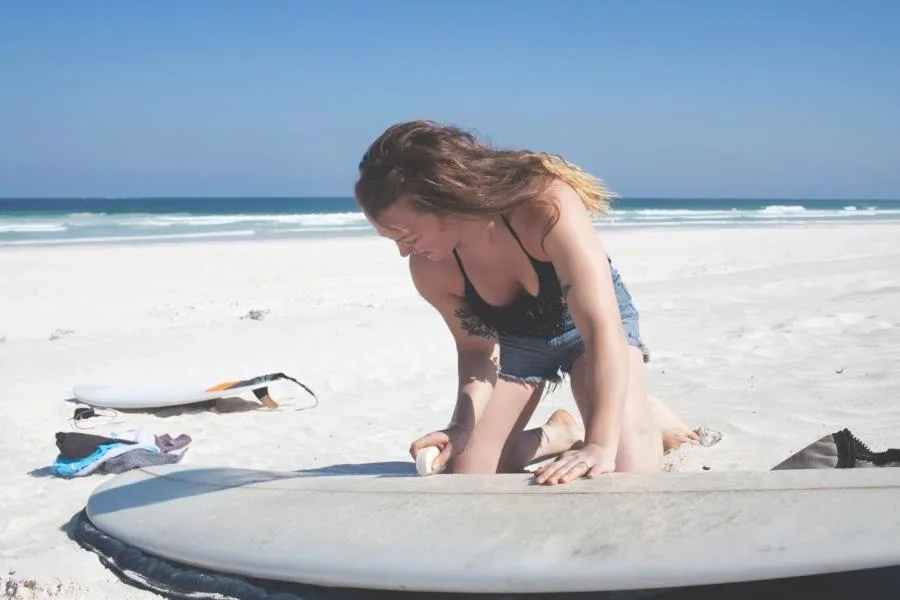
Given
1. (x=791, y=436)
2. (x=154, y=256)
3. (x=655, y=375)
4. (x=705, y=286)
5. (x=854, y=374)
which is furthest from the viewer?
(x=154, y=256)

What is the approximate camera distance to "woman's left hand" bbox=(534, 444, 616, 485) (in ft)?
7.97

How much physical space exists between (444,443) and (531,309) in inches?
21.2

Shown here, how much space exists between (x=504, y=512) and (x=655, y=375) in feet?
10.2

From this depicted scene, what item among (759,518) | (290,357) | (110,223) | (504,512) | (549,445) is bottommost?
(110,223)

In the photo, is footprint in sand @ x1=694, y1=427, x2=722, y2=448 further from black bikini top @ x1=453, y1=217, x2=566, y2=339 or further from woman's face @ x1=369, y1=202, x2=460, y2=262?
woman's face @ x1=369, y1=202, x2=460, y2=262

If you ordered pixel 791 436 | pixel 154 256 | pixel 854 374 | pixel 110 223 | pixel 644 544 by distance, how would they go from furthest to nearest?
pixel 110 223 < pixel 154 256 < pixel 854 374 < pixel 791 436 < pixel 644 544

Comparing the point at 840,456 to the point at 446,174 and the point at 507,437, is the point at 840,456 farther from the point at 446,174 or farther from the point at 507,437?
the point at 446,174

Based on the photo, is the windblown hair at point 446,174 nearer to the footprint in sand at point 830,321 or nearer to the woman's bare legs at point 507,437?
the woman's bare legs at point 507,437

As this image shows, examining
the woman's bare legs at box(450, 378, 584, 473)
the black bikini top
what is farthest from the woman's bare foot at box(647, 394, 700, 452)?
the black bikini top

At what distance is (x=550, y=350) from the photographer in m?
3.19

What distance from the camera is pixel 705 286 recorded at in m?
9.57

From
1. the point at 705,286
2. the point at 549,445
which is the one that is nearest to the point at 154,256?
the point at 705,286

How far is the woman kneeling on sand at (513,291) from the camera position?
2529mm

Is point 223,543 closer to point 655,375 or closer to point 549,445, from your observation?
point 549,445
